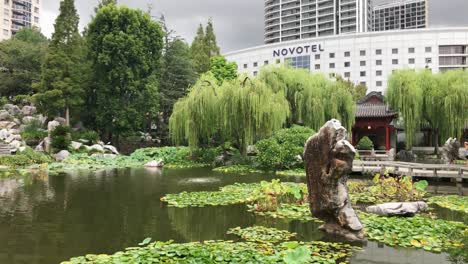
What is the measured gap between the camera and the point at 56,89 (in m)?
24.7

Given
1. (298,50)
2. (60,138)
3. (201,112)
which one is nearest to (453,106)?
(201,112)

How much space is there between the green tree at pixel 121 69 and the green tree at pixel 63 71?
1.19 m

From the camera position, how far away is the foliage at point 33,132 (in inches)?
968

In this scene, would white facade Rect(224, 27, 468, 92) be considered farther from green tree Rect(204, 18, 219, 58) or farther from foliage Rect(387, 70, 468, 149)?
foliage Rect(387, 70, 468, 149)

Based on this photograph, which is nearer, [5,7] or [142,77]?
[142,77]

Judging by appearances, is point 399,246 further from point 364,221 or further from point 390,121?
point 390,121

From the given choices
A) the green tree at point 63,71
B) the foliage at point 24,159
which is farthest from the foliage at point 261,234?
the green tree at point 63,71

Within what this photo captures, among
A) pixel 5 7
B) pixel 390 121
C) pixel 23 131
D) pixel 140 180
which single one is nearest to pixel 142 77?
pixel 23 131

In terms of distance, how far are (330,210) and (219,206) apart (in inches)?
131

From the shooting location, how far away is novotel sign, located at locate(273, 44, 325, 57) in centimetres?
5681

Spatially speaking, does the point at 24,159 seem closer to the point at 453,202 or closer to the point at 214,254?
the point at 214,254

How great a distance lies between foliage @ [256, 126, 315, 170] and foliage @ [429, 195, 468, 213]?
7678 millimetres

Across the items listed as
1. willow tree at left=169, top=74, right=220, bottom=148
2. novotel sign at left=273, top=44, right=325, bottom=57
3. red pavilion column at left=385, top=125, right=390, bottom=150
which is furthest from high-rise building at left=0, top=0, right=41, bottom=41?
red pavilion column at left=385, top=125, right=390, bottom=150

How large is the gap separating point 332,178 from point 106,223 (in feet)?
15.0
